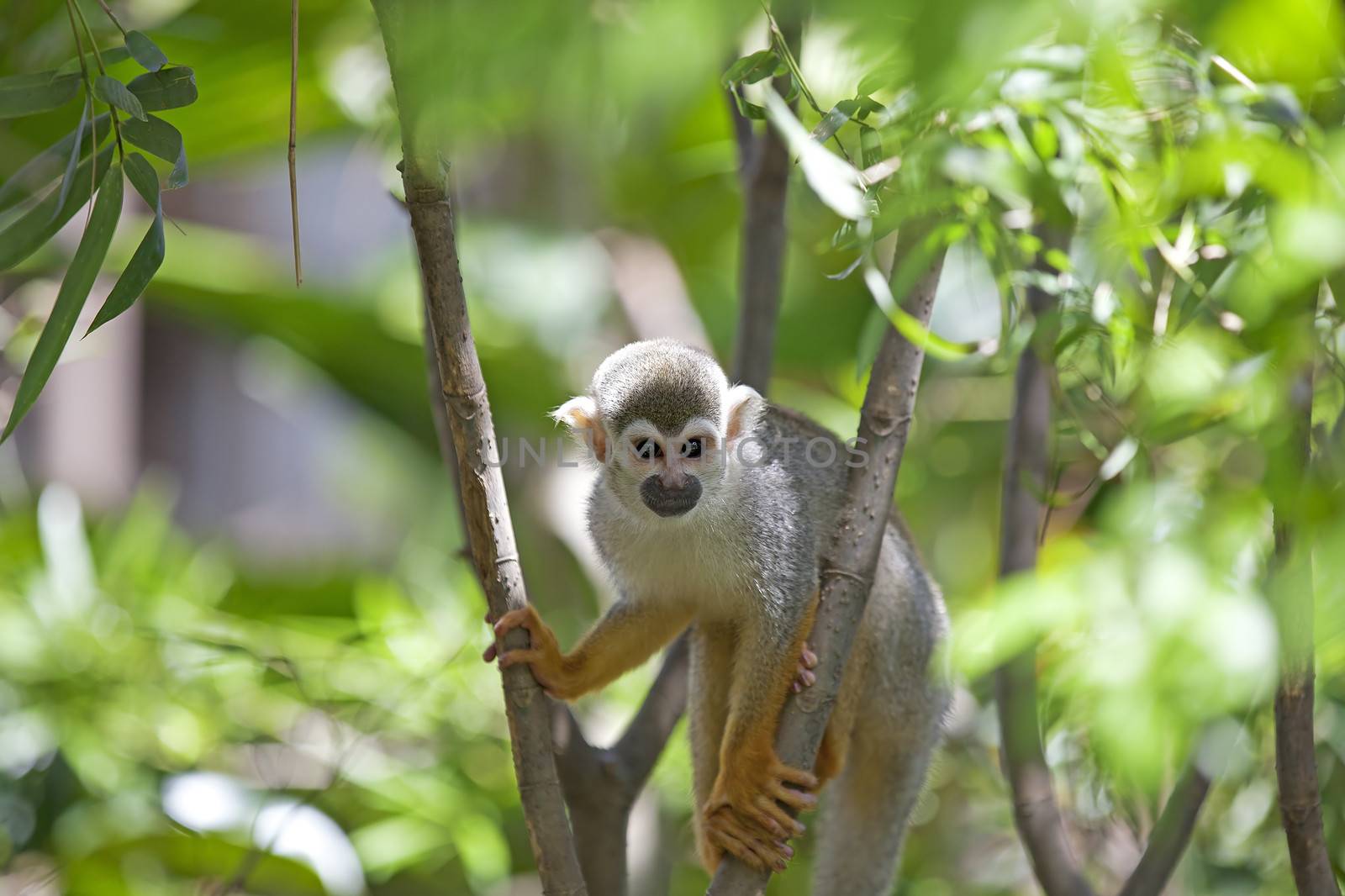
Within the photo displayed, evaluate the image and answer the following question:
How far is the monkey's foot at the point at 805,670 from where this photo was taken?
1.95 metres

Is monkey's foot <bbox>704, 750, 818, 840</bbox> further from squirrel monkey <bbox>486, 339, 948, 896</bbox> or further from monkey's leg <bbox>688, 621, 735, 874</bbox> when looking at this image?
monkey's leg <bbox>688, 621, 735, 874</bbox>

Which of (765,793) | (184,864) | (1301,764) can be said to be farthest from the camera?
(184,864)

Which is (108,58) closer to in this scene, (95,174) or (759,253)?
(95,174)

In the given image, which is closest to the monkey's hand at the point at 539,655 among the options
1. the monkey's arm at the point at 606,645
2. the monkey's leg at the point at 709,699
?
the monkey's arm at the point at 606,645

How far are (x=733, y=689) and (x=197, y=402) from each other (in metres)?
6.01

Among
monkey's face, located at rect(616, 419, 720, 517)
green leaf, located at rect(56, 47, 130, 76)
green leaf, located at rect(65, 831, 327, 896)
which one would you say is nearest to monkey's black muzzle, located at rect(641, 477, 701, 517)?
monkey's face, located at rect(616, 419, 720, 517)

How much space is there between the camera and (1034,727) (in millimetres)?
2270

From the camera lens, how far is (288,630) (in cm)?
396

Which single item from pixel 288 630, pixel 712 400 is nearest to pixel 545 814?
pixel 712 400

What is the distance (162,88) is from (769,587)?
49.6 inches

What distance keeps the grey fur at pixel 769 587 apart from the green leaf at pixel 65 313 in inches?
40.2

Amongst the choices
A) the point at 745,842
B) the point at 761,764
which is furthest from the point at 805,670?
the point at 745,842

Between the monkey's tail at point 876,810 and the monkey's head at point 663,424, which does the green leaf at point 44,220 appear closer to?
the monkey's head at point 663,424

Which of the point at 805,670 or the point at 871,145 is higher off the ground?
the point at 871,145
